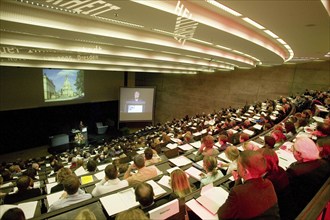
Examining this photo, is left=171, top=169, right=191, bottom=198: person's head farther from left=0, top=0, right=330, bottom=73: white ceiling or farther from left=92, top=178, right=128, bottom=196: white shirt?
left=0, top=0, right=330, bottom=73: white ceiling

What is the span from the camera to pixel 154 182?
8.78 ft

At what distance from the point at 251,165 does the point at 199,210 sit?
0.69m

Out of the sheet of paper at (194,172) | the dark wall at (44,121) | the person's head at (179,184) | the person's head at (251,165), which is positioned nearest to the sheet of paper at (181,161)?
the sheet of paper at (194,172)

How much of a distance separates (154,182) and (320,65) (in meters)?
12.5

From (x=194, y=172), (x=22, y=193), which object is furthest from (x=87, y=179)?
(x=194, y=172)

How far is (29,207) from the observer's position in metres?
2.58

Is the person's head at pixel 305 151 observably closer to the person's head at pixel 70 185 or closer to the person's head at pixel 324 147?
the person's head at pixel 324 147

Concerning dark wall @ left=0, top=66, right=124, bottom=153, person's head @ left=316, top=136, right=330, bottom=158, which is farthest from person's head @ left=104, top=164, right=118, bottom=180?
dark wall @ left=0, top=66, right=124, bottom=153

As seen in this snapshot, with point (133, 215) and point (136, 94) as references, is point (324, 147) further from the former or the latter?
point (136, 94)

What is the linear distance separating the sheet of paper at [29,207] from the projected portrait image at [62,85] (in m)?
11.3

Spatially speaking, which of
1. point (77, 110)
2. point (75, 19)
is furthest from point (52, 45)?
point (77, 110)

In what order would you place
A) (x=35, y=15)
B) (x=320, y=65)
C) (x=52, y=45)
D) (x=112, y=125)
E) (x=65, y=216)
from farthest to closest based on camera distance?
(x=112, y=125)
(x=320, y=65)
(x=52, y=45)
(x=35, y=15)
(x=65, y=216)

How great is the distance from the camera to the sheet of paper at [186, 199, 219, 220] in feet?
6.10

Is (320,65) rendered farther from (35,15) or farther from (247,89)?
(35,15)
